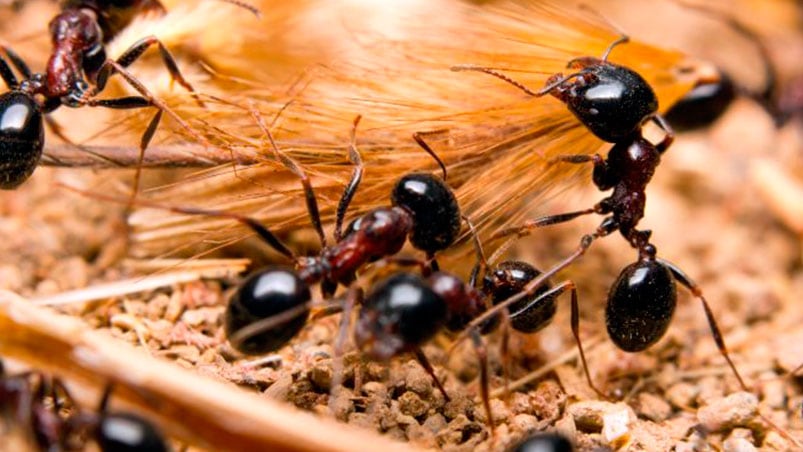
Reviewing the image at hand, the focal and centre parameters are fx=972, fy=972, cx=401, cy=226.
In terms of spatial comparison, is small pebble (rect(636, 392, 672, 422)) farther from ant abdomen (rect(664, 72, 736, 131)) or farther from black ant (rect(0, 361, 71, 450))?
black ant (rect(0, 361, 71, 450))

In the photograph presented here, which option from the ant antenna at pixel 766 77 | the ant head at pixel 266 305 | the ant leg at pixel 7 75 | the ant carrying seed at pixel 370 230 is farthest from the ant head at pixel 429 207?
the ant antenna at pixel 766 77

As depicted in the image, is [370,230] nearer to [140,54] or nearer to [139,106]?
[139,106]

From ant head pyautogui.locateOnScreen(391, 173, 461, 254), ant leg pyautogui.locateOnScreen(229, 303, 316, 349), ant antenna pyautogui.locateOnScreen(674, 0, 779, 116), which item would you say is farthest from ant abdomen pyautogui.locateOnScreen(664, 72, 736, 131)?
ant leg pyautogui.locateOnScreen(229, 303, 316, 349)

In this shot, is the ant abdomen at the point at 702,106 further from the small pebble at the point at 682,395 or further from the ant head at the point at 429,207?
the ant head at the point at 429,207

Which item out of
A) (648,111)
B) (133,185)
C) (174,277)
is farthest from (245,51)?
(648,111)

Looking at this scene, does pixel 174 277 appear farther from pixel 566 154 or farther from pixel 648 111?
pixel 648 111

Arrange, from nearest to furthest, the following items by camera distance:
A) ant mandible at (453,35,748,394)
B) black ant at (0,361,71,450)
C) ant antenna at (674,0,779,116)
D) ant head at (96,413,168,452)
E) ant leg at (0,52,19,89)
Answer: ant head at (96,413,168,452), black ant at (0,361,71,450), ant mandible at (453,35,748,394), ant leg at (0,52,19,89), ant antenna at (674,0,779,116)
